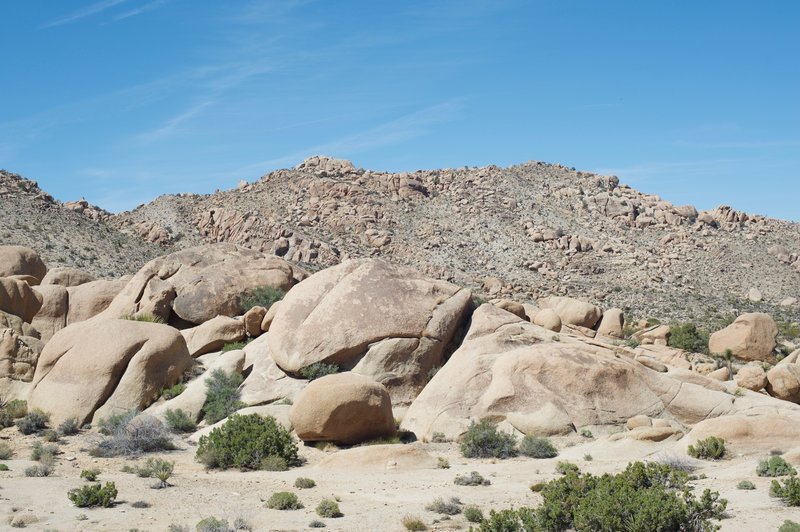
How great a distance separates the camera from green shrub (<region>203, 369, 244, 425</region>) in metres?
20.1

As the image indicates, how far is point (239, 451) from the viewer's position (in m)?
16.5

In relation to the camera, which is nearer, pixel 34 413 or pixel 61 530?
pixel 61 530

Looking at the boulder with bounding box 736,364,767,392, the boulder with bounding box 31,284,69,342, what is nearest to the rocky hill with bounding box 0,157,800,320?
Answer: the boulder with bounding box 31,284,69,342

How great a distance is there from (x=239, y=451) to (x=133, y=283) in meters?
13.2

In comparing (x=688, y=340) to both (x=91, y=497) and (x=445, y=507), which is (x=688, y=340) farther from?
(x=91, y=497)

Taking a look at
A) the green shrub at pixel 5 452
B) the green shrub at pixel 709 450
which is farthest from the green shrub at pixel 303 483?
the green shrub at pixel 709 450

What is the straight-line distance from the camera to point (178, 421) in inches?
773

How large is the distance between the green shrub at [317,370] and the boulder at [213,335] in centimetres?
462

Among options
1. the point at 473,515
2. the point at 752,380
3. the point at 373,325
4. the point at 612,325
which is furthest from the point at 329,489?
the point at 612,325

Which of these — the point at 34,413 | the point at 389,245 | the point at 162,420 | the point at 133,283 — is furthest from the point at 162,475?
the point at 389,245

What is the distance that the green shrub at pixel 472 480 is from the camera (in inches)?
575

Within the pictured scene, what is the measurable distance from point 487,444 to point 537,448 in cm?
116

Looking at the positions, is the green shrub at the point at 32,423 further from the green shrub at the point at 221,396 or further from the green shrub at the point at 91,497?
the green shrub at the point at 91,497

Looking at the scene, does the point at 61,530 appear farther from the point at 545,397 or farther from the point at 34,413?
the point at 545,397
